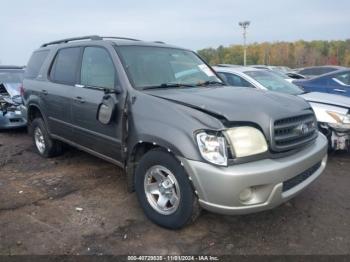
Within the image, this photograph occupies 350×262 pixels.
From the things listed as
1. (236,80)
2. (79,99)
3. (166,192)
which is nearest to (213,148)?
(166,192)

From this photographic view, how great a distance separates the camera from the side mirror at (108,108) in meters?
4.09

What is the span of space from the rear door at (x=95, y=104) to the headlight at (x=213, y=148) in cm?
118

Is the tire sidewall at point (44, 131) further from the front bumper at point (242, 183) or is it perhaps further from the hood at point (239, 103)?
the front bumper at point (242, 183)

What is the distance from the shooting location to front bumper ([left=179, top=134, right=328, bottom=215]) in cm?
312

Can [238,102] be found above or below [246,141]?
above

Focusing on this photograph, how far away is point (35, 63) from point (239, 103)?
411 centimetres

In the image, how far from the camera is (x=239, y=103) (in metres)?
3.60

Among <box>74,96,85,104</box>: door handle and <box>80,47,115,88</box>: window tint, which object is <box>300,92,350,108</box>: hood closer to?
<box>80,47,115,88</box>: window tint

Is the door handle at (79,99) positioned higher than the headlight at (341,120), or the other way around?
the door handle at (79,99)

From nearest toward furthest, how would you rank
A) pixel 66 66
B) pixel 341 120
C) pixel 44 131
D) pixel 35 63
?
1. pixel 66 66
2. pixel 341 120
3. pixel 44 131
4. pixel 35 63

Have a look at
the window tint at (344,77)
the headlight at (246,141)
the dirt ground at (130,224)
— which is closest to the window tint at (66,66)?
the dirt ground at (130,224)

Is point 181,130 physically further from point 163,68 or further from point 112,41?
point 112,41

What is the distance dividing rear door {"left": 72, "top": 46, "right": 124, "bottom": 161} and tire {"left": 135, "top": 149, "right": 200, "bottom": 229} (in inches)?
21.1

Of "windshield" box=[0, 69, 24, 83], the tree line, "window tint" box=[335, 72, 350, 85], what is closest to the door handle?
"windshield" box=[0, 69, 24, 83]
